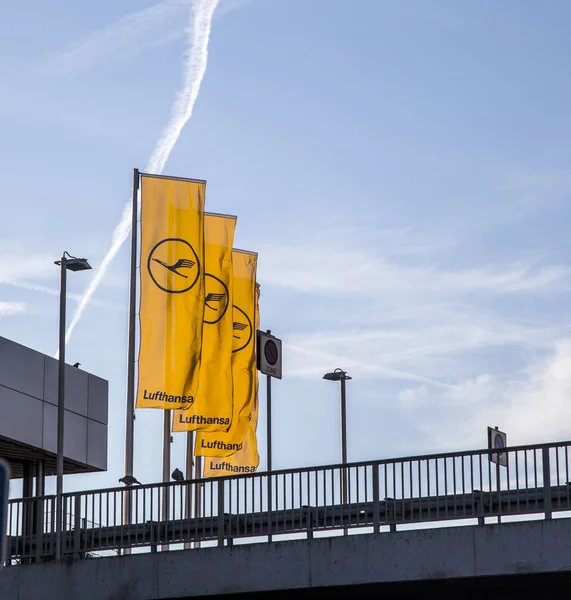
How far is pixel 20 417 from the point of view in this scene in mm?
31516

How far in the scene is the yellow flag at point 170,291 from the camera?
2802 cm

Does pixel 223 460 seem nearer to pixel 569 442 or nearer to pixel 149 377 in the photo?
pixel 149 377

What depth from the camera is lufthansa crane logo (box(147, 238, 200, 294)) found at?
94.4 ft

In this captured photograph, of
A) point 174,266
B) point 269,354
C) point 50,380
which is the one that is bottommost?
point 50,380

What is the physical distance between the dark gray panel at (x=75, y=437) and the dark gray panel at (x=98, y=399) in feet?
1.91

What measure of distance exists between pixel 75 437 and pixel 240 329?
5.32 metres

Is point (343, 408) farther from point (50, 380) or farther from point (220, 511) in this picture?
point (220, 511)

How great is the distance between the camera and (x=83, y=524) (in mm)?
23344

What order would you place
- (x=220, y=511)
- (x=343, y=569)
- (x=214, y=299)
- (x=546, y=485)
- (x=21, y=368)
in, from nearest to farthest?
(x=546, y=485) < (x=343, y=569) < (x=220, y=511) < (x=214, y=299) < (x=21, y=368)

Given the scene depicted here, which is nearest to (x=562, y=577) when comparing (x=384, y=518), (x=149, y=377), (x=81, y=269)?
(x=384, y=518)

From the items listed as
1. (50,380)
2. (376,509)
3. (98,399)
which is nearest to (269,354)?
(98,399)

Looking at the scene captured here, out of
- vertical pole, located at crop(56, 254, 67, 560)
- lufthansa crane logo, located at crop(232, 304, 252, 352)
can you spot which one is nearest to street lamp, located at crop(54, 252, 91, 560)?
vertical pole, located at crop(56, 254, 67, 560)

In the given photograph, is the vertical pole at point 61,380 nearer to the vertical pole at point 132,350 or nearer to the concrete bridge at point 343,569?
the vertical pole at point 132,350

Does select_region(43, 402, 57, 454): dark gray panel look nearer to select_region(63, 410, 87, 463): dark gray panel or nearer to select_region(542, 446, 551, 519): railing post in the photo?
select_region(63, 410, 87, 463): dark gray panel
